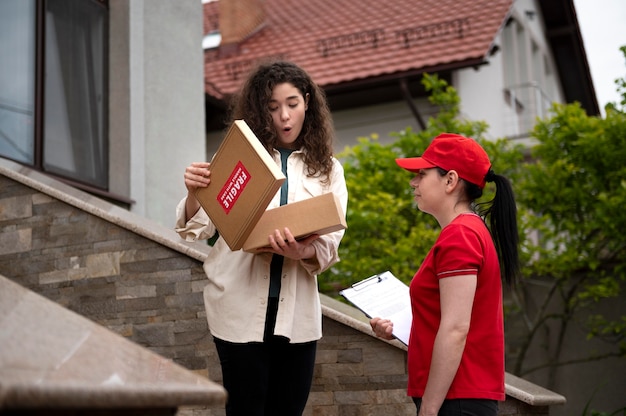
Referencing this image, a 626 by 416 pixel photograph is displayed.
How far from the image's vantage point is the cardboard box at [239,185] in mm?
2799

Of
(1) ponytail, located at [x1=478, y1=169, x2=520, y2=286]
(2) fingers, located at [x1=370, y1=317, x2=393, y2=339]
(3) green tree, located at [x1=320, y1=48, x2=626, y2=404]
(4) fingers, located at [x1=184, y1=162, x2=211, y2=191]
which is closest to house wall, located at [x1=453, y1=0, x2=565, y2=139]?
(3) green tree, located at [x1=320, y1=48, x2=626, y2=404]

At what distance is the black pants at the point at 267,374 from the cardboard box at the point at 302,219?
10.8 inches

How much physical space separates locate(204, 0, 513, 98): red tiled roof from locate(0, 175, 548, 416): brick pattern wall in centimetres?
720

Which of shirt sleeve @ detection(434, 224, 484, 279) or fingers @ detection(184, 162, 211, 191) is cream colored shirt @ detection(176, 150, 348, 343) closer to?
fingers @ detection(184, 162, 211, 191)

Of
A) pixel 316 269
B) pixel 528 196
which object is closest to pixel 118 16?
pixel 528 196

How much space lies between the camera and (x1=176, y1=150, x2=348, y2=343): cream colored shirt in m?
2.92

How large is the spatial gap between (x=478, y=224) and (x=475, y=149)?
287mm

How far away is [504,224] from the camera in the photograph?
2.97 m

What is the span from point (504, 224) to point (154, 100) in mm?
5859

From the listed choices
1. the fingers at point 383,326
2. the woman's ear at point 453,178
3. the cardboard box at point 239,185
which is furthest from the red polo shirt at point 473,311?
the cardboard box at point 239,185

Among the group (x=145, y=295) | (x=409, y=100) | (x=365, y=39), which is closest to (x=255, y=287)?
(x=145, y=295)

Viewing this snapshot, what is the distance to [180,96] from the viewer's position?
28.3 feet

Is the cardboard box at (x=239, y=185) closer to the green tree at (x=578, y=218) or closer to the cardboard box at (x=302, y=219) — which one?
the cardboard box at (x=302, y=219)

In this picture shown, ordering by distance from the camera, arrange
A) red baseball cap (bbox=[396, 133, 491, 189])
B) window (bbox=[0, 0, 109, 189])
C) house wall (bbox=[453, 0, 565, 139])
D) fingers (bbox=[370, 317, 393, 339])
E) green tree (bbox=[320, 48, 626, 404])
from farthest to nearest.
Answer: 1. house wall (bbox=[453, 0, 565, 139])
2. green tree (bbox=[320, 48, 626, 404])
3. window (bbox=[0, 0, 109, 189])
4. fingers (bbox=[370, 317, 393, 339])
5. red baseball cap (bbox=[396, 133, 491, 189])
